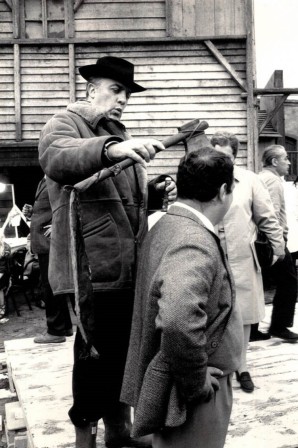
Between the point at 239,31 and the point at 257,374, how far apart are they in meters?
8.61

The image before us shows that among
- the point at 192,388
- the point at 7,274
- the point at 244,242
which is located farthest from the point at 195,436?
the point at 7,274

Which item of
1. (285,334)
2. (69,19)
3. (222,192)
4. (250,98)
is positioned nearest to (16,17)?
(69,19)

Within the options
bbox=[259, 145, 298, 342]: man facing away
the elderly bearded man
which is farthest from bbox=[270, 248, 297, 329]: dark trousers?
the elderly bearded man

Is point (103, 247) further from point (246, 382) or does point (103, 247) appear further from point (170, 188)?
point (246, 382)

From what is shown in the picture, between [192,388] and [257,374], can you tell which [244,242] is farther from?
[192,388]

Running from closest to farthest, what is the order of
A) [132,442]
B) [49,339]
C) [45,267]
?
[132,442] → [49,339] → [45,267]

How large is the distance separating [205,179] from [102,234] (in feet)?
2.16

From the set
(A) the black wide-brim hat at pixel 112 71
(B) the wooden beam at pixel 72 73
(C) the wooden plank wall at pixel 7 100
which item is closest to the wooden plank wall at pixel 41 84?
(B) the wooden beam at pixel 72 73

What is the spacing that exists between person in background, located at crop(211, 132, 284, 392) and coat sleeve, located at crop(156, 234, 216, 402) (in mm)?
2078

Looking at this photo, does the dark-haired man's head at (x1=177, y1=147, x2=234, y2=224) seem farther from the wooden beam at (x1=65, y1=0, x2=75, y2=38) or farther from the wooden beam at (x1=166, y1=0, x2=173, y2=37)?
the wooden beam at (x1=65, y1=0, x2=75, y2=38)

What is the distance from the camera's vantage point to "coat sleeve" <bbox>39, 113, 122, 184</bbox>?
7.04 feet

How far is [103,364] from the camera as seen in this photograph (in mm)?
2574

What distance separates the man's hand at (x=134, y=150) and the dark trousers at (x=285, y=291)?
137 inches

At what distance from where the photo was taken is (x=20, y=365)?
4.40 m
